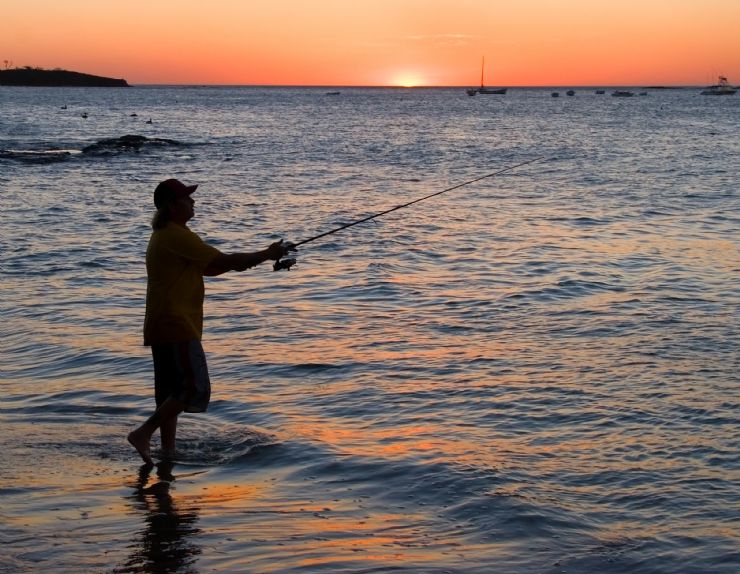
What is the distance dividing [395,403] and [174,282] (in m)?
2.42

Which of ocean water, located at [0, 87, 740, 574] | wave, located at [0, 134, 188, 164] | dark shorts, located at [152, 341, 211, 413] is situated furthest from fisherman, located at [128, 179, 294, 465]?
wave, located at [0, 134, 188, 164]

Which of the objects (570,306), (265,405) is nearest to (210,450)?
(265,405)

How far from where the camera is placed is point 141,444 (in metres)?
5.92

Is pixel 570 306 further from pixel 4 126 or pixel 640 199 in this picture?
pixel 4 126

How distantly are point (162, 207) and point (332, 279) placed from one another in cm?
739

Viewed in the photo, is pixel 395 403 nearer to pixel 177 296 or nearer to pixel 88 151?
pixel 177 296

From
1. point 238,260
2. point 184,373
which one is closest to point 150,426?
point 184,373

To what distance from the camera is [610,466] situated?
6.15 metres

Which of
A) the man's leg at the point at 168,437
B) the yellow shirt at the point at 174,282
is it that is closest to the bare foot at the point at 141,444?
the man's leg at the point at 168,437

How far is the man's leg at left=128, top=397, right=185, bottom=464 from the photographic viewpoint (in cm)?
588

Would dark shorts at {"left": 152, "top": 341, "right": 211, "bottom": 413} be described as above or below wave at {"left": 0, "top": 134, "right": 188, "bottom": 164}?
below

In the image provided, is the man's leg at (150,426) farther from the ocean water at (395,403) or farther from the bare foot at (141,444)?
the ocean water at (395,403)

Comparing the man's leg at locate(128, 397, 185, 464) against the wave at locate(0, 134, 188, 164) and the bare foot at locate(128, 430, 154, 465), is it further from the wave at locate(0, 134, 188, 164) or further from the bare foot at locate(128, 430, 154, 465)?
the wave at locate(0, 134, 188, 164)

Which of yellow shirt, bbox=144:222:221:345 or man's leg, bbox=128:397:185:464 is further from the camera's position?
man's leg, bbox=128:397:185:464
